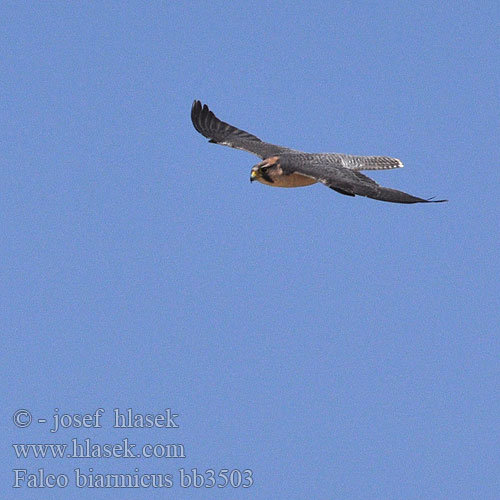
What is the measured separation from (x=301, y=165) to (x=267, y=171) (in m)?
1.05

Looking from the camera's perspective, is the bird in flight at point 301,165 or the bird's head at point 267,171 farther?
the bird's head at point 267,171

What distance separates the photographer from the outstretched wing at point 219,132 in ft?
75.8

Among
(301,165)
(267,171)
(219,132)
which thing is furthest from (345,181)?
(219,132)

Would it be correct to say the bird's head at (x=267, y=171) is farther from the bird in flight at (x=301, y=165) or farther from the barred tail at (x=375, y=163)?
the barred tail at (x=375, y=163)

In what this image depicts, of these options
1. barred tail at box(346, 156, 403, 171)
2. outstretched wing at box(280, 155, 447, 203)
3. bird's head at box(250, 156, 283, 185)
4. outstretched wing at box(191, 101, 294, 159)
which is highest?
outstretched wing at box(191, 101, 294, 159)

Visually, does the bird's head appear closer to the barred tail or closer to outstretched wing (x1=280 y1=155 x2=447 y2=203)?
outstretched wing (x1=280 y1=155 x2=447 y2=203)

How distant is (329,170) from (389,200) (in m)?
1.89

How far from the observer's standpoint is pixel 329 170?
19016 mm

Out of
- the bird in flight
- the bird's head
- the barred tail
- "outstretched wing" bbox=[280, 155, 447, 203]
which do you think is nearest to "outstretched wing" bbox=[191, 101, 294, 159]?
the bird in flight

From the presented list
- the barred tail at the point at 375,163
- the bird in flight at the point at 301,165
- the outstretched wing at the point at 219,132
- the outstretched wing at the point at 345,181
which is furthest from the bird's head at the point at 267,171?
the outstretched wing at the point at 219,132

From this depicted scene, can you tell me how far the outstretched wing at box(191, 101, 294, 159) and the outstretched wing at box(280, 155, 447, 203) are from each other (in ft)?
10.8

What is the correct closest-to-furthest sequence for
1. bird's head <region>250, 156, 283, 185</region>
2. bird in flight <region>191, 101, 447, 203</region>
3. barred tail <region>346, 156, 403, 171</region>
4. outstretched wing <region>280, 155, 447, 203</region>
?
outstretched wing <region>280, 155, 447, 203</region>
bird in flight <region>191, 101, 447, 203</region>
bird's head <region>250, 156, 283, 185</region>
barred tail <region>346, 156, 403, 171</region>

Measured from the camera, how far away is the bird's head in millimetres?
20172

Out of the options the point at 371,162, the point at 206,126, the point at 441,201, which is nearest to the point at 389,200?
the point at 441,201
